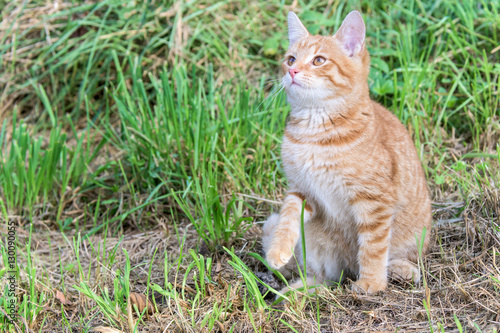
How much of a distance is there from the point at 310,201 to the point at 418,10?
244 cm

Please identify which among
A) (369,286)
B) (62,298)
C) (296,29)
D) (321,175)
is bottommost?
(62,298)

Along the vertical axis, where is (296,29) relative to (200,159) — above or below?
above

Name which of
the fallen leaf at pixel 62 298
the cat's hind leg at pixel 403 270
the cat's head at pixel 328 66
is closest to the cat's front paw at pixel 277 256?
the cat's hind leg at pixel 403 270

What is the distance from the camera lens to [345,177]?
2.35 m

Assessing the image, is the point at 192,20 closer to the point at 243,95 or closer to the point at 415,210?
the point at 243,95

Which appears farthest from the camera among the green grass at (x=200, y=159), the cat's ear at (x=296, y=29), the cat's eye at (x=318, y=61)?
the cat's ear at (x=296, y=29)

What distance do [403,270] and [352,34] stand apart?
3.79 feet

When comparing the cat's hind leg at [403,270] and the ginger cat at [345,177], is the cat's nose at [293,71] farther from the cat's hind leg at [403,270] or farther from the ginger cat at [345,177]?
the cat's hind leg at [403,270]

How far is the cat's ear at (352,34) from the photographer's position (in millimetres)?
2516

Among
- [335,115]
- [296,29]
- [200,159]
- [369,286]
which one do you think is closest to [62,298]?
[200,159]

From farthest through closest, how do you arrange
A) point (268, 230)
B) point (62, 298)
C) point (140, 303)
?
point (268, 230)
point (62, 298)
point (140, 303)

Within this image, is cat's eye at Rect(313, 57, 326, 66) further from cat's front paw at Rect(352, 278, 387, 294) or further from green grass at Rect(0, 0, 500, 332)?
cat's front paw at Rect(352, 278, 387, 294)

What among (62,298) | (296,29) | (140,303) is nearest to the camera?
(140,303)

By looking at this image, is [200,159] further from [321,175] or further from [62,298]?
[62,298]
